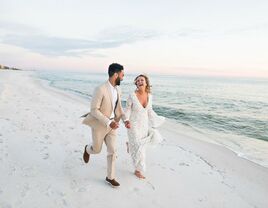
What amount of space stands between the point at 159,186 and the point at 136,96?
1.74 meters

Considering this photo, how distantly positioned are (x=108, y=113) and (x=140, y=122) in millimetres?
794

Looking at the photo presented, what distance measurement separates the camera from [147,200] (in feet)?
14.1

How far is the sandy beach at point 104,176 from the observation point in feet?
13.8

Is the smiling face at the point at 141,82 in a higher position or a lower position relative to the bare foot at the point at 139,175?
higher

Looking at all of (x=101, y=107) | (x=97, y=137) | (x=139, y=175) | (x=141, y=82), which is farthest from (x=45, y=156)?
(x=141, y=82)

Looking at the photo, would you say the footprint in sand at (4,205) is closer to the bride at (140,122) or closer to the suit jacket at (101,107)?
the suit jacket at (101,107)

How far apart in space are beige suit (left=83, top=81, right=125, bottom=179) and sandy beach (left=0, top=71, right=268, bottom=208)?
1.97 feet

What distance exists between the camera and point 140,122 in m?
4.93

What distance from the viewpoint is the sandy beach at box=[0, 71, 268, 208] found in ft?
13.8

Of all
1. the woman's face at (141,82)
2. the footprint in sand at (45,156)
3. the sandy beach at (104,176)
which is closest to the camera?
the sandy beach at (104,176)

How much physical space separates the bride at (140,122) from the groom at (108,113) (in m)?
0.35

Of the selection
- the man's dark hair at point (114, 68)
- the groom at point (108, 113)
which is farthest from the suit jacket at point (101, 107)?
the man's dark hair at point (114, 68)

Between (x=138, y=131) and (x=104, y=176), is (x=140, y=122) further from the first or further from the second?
(x=104, y=176)

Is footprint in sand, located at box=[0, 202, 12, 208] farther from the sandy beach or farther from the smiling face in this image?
the smiling face
